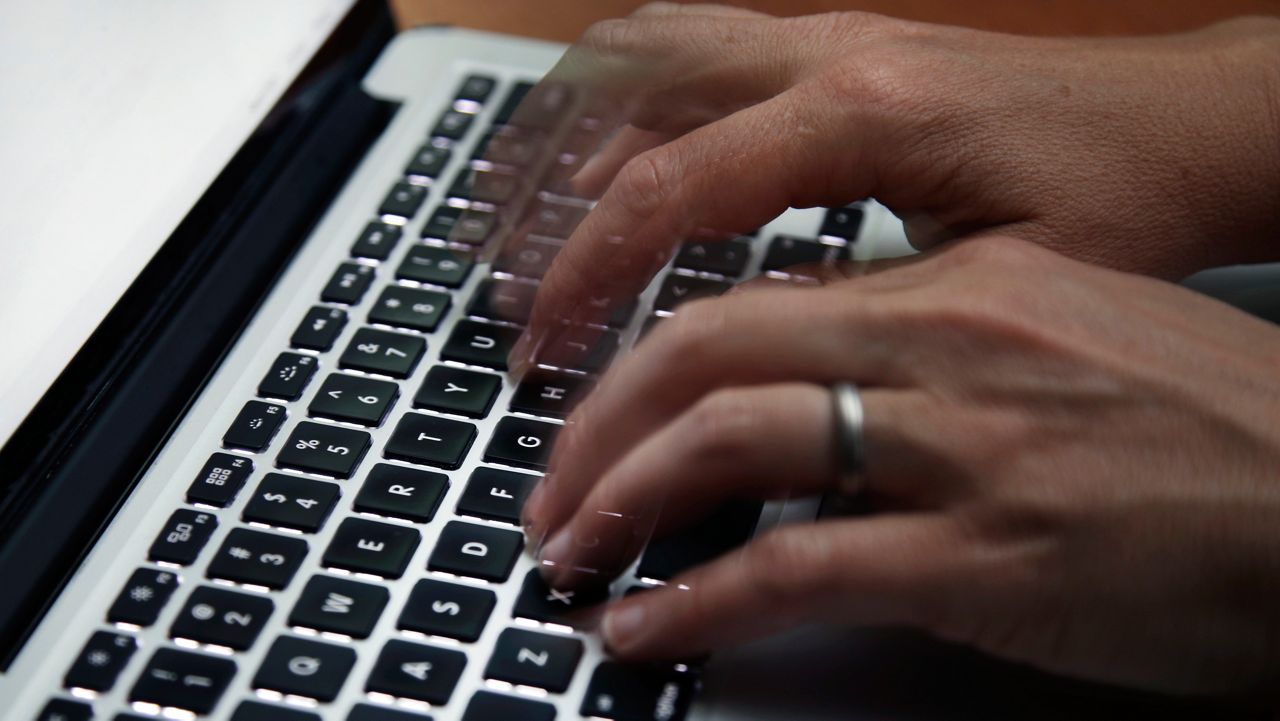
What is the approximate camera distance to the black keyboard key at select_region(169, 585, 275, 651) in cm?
51

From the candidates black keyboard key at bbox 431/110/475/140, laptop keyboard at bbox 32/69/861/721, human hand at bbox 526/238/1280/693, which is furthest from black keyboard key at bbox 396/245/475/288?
human hand at bbox 526/238/1280/693

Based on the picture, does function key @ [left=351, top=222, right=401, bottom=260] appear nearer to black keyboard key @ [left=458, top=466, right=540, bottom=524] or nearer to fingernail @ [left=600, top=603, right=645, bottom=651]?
black keyboard key @ [left=458, top=466, right=540, bottom=524]

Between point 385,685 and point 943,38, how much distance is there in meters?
0.46

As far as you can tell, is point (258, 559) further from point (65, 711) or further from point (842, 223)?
point (842, 223)

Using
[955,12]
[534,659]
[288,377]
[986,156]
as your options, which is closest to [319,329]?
[288,377]

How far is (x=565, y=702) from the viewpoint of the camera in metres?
0.49

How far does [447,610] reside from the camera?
52cm

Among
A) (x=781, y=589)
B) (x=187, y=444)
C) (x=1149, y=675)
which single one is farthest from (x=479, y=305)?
(x=1149, y=675)

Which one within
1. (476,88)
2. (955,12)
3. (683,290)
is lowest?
(683,290)

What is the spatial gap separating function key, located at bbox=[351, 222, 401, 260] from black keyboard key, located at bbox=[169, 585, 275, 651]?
25 cm

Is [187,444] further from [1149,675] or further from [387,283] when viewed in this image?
[1149,675]

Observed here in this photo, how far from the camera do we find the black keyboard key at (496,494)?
21.9 inches

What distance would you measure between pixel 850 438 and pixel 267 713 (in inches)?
10.7

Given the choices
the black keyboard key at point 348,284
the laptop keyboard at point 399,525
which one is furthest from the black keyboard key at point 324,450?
the black keyboard key at point 348,284
